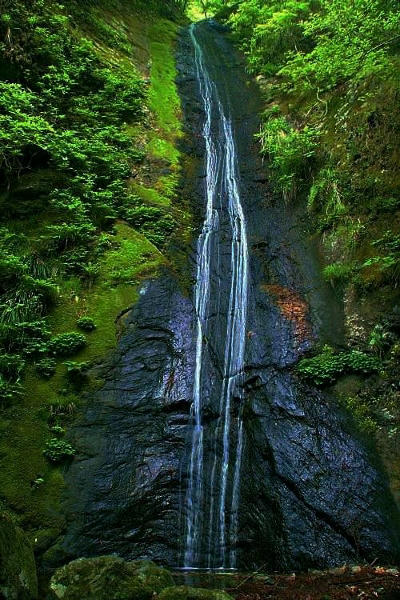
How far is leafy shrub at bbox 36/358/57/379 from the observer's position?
5664 mm

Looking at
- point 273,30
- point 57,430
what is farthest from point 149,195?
point 273,30

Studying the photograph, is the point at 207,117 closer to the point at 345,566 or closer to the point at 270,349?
the point at 270,349

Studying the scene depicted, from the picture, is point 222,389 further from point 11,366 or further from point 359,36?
point 359,36

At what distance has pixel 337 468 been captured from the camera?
5.21m

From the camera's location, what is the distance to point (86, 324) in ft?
20.5

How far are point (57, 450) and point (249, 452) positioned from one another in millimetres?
2411

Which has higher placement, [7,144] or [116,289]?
[7,144]

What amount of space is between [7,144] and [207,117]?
22.6 ft

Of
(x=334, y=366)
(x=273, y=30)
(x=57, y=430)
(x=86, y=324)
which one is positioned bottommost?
(x=57, y=430)

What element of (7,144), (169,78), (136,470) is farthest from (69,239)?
Result: (169,78)

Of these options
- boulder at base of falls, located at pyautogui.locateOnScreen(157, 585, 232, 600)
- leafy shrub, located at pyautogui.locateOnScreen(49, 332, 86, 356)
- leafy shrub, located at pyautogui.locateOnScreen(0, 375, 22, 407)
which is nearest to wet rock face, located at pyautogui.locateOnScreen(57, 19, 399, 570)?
leafy shrub, located at pyautogui.locateOnScreen(49, 332, 86, 356)

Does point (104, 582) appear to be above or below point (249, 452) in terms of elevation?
below

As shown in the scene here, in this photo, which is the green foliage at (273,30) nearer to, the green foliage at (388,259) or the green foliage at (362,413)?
the green foliage at (388,259)

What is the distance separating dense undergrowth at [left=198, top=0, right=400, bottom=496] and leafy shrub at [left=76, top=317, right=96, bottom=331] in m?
3.18
